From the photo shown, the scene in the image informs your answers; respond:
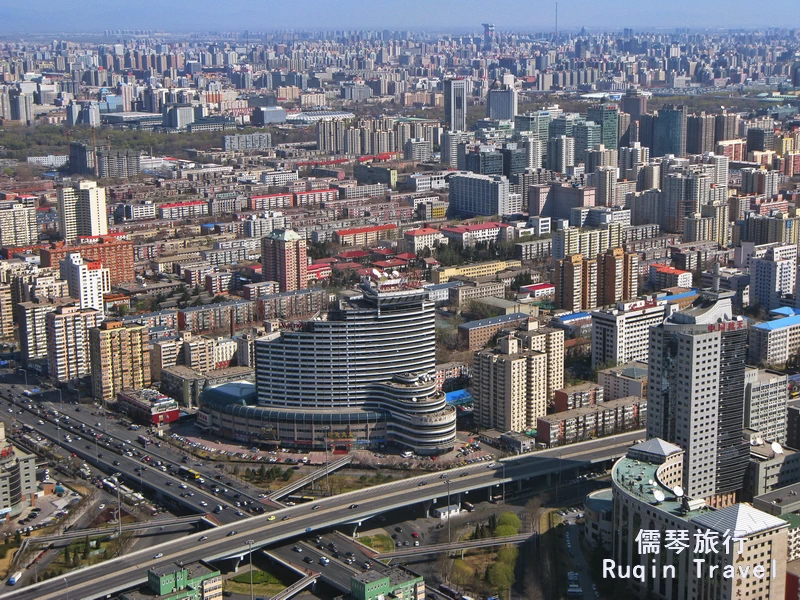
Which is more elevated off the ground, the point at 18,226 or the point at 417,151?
the point at 417,151

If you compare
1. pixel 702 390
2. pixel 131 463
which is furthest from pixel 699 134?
pixel 131 463

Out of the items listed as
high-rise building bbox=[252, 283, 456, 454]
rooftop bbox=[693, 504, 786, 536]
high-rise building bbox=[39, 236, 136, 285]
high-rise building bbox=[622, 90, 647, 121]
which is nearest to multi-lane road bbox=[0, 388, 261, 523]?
high-rise building bbox=[252, 283, 456, 454]

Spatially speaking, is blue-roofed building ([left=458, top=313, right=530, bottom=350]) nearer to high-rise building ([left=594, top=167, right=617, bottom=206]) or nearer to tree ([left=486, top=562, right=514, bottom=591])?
tree ([left=486, top=562, right=514, bottom=591])

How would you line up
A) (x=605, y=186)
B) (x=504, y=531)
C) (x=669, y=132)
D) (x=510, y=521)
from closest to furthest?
(x=504, y=531) → (x=510, y=521) → (x=605, y=186) → (x=669, y=132)

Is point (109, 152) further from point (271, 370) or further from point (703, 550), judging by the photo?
point (703, 550)

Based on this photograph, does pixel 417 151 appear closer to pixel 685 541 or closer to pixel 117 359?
pixel 117 359

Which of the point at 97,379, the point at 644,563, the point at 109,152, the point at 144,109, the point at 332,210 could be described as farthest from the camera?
the point at 144,109

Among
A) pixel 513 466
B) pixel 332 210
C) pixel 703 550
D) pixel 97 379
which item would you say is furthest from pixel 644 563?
pixel 332 210
